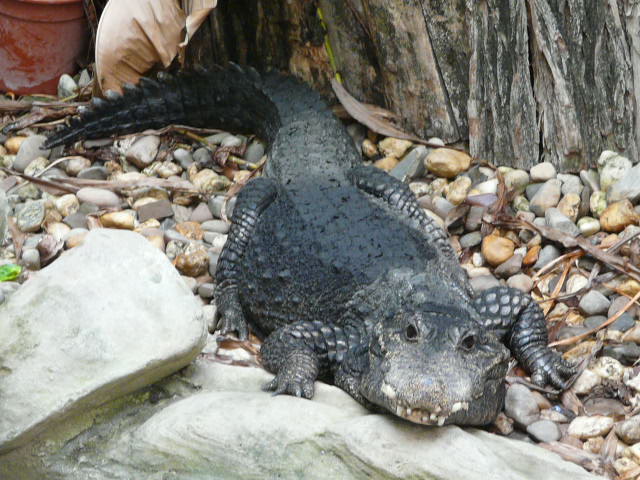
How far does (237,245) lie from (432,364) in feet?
5.79

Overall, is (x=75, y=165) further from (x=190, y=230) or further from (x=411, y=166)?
(x=411, y=166)

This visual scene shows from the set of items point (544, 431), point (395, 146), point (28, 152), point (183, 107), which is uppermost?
point (183, 107)

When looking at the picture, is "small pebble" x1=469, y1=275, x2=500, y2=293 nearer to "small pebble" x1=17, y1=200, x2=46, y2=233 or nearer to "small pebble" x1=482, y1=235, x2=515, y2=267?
"small pebble" x1=482, y1=235, x2=515, y2=267

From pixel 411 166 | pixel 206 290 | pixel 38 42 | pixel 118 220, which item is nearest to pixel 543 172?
pixel 411 166

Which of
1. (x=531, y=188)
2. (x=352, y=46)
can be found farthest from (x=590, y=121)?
(x=352, y=46)

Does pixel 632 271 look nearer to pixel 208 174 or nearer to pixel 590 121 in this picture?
pixel 590 121

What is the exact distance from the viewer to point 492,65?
4895 mm

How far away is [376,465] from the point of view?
3.07m

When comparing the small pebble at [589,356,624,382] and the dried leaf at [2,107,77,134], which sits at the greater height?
the dried leaf at [2,107,77,134]

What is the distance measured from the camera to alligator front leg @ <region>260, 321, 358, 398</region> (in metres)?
3.76

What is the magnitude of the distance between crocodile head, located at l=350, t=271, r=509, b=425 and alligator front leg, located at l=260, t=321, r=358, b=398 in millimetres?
202

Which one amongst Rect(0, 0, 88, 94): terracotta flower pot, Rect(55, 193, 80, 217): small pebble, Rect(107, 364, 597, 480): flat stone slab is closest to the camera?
Rect(107, 364, 597, 480): flat stone slab

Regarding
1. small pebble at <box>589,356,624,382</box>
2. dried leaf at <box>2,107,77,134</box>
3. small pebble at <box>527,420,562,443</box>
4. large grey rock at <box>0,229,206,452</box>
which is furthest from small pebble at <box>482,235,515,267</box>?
dried leaf at <box>2,107,77,134</box>

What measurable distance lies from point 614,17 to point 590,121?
1.78 ft
